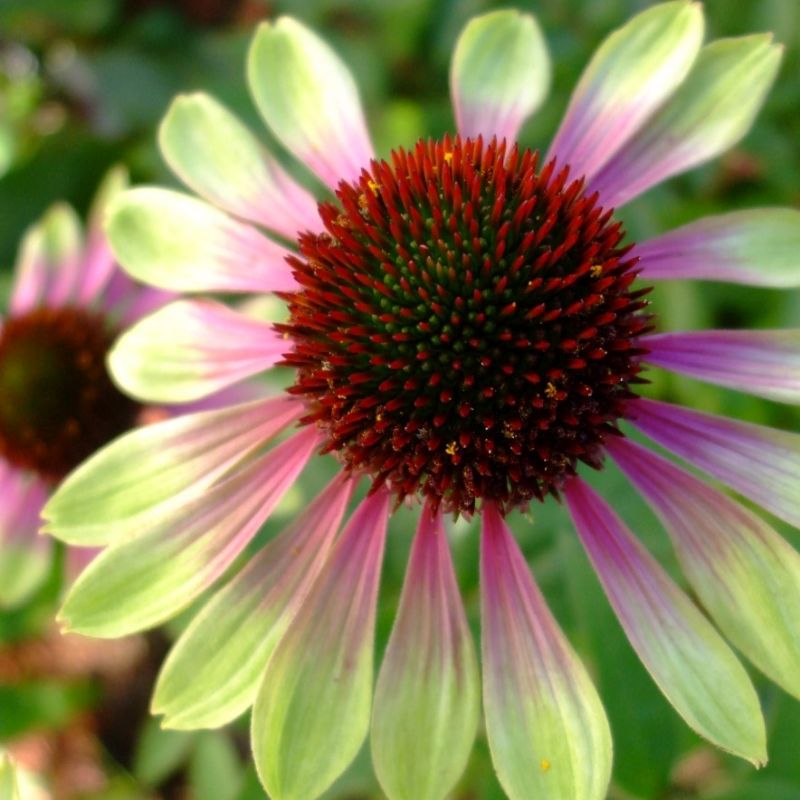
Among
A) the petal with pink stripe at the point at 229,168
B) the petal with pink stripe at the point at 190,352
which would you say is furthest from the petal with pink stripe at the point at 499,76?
the petal with pink stripe at the point at 190,352

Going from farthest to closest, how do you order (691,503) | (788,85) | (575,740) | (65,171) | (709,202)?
1. (65,171)
2. (709,202)
3. (788,85)
4. (691,503)
5. (575,740)

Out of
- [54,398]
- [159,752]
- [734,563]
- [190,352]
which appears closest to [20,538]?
[54,398]

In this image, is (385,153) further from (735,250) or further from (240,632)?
(240,632)

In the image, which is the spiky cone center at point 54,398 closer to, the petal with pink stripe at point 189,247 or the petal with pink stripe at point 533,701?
the petal with pink stripe at point 189,247

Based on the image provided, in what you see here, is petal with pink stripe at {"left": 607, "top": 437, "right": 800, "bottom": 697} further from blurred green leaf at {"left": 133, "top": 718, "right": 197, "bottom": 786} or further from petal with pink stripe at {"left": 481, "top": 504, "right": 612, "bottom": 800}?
blurred green leaf at {"left": 133, "top": 718, "right": 197, "bottom": 786}

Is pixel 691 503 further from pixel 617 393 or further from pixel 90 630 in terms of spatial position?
pixel 90 630

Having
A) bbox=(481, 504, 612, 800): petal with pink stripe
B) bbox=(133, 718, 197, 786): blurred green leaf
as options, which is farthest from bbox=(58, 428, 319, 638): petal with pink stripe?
bbox=(133, 718, 197, 786): blurred green leaf

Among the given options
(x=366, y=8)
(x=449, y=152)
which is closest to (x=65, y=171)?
(x=366, y=8)
